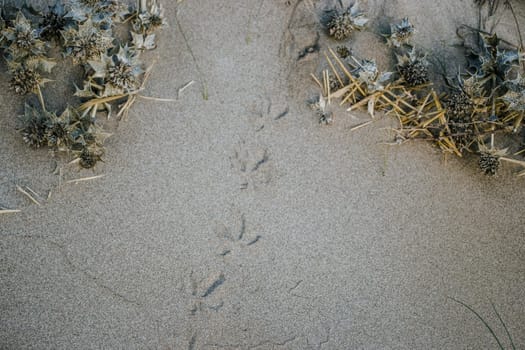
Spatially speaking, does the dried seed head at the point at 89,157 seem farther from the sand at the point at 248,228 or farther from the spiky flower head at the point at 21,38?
the spiky flower head at the point at 21,38

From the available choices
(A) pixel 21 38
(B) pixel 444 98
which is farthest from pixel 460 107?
(A) pixel 21 38

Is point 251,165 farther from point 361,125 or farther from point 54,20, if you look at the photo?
point 54,20

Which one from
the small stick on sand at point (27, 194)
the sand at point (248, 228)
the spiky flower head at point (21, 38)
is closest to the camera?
the sand at point (248, 228)

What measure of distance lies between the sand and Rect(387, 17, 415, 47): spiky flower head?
446mm

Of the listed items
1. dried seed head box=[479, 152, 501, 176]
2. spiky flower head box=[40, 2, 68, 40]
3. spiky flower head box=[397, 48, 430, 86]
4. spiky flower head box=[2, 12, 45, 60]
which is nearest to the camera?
spiky flower head box=[2, 12, 45, 60]

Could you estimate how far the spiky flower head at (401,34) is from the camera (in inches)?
117

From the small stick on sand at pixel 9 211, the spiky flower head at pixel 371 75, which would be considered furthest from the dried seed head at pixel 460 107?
the small stick on sand at pixel 9 211

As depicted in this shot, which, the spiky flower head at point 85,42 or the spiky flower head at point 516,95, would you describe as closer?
the spiky flower head at point 85,42

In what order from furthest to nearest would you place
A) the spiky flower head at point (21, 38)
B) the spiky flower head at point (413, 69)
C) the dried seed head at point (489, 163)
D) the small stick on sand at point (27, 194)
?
the spiky flower head at point (413, 69) → the dried seed head at point (489, 163) → the spiky flower head at point (21, 38) → the small stick on sand at point (27, 194)

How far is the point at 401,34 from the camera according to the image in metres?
2.96

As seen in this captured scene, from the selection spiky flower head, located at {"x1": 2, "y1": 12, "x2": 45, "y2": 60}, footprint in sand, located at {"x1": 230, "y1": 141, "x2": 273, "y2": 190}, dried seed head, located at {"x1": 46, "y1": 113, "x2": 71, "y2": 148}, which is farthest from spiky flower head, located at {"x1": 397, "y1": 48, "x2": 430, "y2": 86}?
spiky flower head, located at {"x1": 2, "y1": 12, "x2": 45, "y2": 60}

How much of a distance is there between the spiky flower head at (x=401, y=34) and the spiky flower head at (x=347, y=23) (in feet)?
0.65

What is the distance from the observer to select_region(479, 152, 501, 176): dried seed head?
2771 mm

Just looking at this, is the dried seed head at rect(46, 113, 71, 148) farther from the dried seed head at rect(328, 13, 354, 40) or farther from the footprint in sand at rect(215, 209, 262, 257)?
the dried seed head at rect(328, 13, 354, 40)
